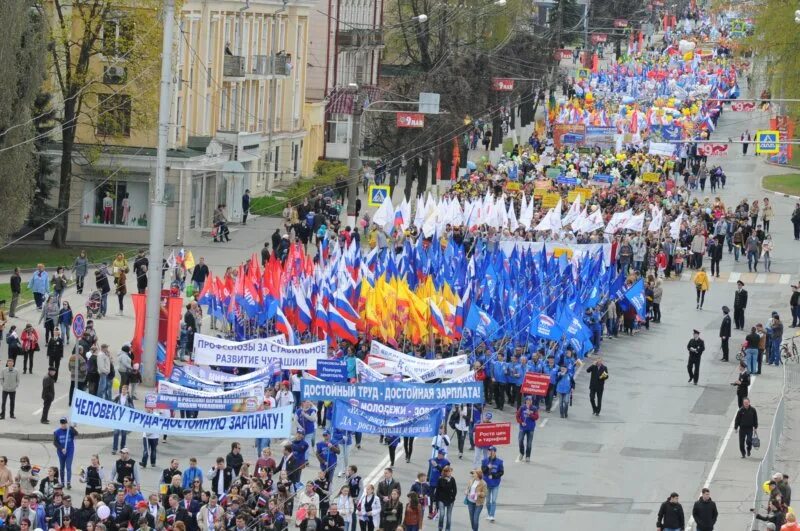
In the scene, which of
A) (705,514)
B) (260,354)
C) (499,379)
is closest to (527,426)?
(499,379)

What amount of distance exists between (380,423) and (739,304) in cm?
1809

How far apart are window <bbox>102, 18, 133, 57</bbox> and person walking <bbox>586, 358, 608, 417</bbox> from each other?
23.5 meters

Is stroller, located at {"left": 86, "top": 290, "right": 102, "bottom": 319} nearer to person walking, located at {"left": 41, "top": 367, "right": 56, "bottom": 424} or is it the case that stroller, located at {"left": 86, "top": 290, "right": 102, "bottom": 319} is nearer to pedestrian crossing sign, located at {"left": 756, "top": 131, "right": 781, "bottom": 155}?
person walking, located at {"left": 41, "top": 367, "right": 56, "bottom": 424}

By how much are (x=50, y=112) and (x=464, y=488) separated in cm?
2648

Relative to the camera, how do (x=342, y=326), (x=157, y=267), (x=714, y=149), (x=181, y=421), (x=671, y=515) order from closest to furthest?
(x=671, y=515) < (x=181, y=421) < (x=157, y=267) < (x=342, y=326) < (x=714, y=149)

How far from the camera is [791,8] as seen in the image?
7075 centimetres

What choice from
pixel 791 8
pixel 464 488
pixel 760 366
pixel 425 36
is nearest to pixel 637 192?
pixel 791 8

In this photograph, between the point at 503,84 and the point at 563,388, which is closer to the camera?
the point at 563,388

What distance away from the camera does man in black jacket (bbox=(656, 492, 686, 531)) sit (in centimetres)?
2823

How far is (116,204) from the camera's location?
60750 mm

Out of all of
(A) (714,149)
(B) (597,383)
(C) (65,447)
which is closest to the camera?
(C) (65,447)

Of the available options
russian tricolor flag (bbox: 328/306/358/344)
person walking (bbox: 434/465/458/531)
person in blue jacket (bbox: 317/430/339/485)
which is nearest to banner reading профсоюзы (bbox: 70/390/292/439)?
person in blue jacket (bbox: 317/430/339/485)

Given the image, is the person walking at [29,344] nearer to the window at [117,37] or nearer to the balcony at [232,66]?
the window at [117,37]

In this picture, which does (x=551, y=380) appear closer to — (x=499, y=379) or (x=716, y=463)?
(x=499, y=379)
